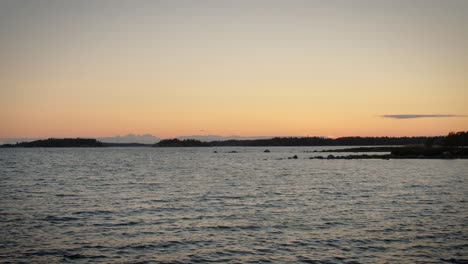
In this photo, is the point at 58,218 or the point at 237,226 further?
the point at 58,218

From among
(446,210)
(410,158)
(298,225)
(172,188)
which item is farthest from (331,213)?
(410,158)

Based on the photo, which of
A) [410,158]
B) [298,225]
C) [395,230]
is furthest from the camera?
[410,158]

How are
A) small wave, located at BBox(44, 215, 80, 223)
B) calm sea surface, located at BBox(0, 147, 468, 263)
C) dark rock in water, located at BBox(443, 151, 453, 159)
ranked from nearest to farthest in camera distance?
calm sea surface, located at BBox(0, 147, 468, 263) < small wave, located at BBox(44, 215, 80, 223) < dark rock in water, located at BBox(443, 151, 453, 159)

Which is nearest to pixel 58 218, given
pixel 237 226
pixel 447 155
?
pixel 237 226

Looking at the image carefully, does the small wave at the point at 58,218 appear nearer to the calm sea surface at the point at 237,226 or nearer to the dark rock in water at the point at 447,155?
the calm sea surface at the point at 237,226

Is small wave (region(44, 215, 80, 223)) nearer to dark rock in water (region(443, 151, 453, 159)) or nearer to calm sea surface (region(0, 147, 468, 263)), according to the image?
calm sea surface (region(0, 147, 468, 263))

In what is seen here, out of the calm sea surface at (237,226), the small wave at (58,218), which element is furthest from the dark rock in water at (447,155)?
the small wave at (58,218)

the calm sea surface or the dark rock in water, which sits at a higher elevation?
the dark rock in water

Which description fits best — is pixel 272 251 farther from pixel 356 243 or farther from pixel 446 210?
pixel 446 210

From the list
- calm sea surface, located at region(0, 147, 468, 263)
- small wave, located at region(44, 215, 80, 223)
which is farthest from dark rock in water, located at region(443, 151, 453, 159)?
small wave, located at region(44, 215, 80, 223)

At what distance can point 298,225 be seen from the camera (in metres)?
28.4

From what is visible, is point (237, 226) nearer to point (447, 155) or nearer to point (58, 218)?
point (58, 218)

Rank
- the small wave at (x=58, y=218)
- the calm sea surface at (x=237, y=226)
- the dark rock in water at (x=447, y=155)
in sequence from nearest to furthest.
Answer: the calm sea surface at (x=237, y=226) → the small wave at (x=58, y=218) → the dark rock in water at (x=447, y=155)

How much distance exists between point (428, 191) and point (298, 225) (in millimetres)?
25564
